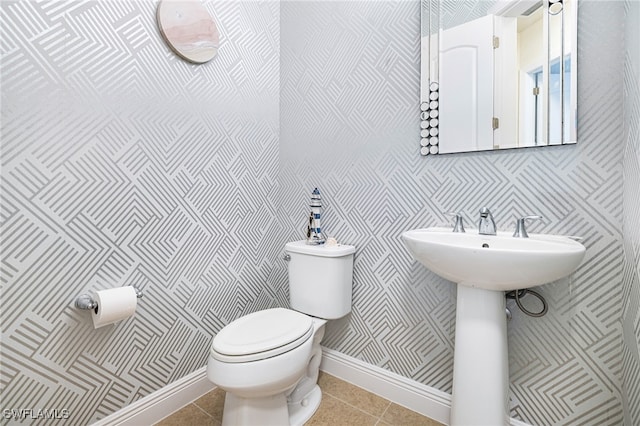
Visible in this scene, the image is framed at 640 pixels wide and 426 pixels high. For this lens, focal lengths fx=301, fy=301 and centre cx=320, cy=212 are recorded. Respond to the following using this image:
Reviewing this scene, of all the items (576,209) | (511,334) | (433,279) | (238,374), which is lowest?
(511,334)

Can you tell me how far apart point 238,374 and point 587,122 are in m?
1.49

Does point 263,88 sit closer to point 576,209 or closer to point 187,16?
point 187,16

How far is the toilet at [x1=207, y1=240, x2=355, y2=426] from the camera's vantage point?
105 centimetres

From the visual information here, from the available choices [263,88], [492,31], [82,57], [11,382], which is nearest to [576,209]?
[492,31]

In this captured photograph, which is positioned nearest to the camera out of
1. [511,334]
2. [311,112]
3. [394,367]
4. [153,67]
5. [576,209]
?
[576,209]

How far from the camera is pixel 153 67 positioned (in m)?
1.30

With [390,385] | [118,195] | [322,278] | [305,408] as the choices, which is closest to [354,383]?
[390,385]

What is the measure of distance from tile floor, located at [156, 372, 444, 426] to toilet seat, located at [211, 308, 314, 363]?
43 centimetres

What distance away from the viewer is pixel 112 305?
1.07m

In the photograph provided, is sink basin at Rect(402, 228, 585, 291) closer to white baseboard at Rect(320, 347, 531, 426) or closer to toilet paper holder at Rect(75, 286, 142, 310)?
white baseboard at Rect(320, 347, 531, 426)

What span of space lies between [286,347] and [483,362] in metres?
0.69

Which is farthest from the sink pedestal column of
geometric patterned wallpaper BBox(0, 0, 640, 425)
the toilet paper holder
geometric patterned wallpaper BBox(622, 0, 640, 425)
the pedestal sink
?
the toilet paper holder

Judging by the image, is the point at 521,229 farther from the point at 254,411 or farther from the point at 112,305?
the point at 112,305

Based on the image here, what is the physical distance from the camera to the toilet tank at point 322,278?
146 cm
